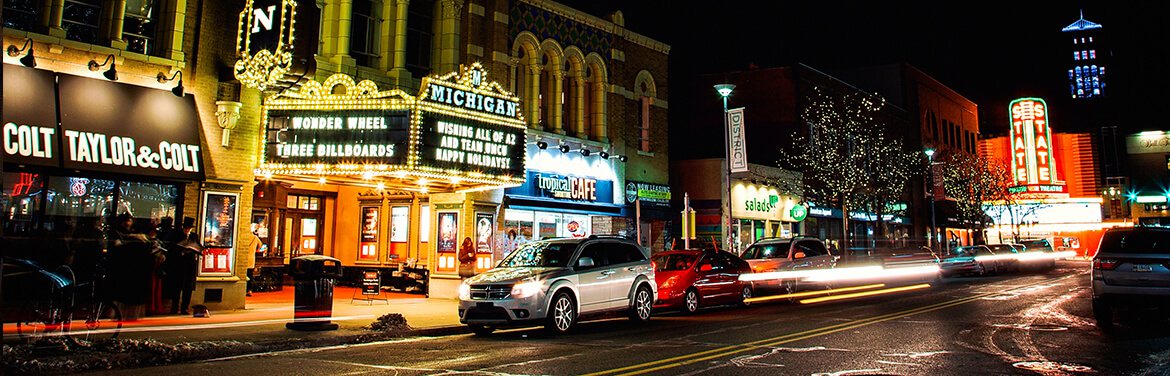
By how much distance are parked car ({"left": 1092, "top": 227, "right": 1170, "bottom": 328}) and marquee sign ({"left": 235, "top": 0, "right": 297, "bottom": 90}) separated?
644 inches

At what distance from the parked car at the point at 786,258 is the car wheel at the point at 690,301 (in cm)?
390

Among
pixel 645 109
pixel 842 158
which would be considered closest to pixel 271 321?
pixel 645 109

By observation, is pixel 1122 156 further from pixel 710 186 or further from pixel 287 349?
pixel 287 349

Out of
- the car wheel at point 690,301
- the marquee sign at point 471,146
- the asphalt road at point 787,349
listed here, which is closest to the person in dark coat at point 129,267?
the asphalt road at point 787,349

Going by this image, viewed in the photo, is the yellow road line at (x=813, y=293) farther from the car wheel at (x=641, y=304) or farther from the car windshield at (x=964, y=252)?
the car windshield at (x=964, y=252)

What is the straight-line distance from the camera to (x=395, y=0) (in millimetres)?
21094

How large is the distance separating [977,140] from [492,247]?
55.0 m

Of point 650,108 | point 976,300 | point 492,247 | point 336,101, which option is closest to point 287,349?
point 336,101

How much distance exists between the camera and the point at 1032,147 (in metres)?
61.7

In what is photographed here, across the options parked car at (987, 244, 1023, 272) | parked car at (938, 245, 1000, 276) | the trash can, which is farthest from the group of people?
parked car at (987, 244, 1023, 272)

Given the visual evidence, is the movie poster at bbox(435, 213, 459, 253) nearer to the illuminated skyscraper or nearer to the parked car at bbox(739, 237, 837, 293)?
the parked car at bbox(739, 237, 837, 293)

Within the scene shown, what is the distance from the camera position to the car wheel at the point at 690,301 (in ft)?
57.4

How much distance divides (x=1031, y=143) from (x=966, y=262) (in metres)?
35.3

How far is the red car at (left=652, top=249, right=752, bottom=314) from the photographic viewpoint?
57.1ft
